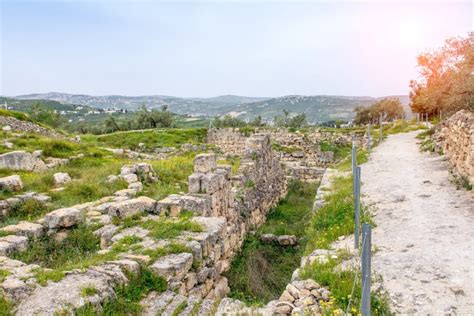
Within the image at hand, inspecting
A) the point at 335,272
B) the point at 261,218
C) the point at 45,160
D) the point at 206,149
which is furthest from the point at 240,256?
the point at 206,149

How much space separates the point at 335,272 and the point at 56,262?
513 cm

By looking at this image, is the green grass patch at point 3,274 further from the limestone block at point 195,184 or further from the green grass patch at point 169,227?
the limestone block at point 195,184

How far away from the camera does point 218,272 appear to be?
8.73 meters

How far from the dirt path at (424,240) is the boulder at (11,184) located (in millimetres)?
9437

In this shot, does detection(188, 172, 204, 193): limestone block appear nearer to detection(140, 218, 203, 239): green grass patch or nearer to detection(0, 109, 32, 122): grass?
detection(140, 218, 203, 239): green grass patch

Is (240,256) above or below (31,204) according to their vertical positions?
below

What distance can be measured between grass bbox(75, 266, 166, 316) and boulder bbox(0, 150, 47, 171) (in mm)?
9399

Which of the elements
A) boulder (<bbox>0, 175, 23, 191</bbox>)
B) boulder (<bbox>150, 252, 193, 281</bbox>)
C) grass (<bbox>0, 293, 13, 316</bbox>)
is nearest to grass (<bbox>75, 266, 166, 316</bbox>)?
boulder (<bbox>150, 252, 193, 281</bbox>)

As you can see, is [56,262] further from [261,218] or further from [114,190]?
[261,218]

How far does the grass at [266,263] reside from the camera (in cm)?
879

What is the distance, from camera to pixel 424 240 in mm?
7770

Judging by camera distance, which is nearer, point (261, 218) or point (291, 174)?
point (261, 218)

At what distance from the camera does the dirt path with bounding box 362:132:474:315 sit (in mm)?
5605

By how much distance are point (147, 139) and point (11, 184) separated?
20.1m
